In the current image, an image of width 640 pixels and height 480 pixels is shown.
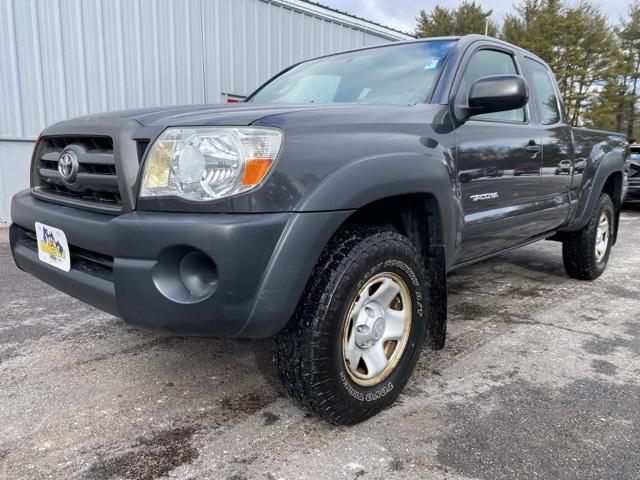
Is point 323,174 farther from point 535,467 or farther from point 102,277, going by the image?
point 535,467

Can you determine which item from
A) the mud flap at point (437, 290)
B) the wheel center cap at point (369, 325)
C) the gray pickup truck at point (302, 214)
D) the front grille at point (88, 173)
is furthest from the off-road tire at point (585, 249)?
the front grille at point (88, 173)

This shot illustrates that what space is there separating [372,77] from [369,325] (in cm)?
145

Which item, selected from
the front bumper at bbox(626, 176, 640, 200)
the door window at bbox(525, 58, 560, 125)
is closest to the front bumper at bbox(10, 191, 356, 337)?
the door window at bbox(525, 58, 560, 125)

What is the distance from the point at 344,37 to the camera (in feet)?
34.8

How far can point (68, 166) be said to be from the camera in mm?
1974

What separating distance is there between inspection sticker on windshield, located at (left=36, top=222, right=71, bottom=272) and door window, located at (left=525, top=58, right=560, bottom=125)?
2969mm

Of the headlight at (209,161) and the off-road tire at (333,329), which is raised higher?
the headlight at (209,161)

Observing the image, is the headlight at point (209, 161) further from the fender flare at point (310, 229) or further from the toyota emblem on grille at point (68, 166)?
the toyota emblem on grille at point (68, 166)

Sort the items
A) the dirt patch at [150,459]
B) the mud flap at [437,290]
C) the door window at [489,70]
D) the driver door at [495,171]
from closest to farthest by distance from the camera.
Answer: the dirt patch at [150,459] < the mud flap at [437,290] < the driver door at [495,171] < the door window at [489,70]

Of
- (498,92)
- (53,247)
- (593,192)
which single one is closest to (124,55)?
(53,247)

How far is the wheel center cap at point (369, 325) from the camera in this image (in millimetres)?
1972

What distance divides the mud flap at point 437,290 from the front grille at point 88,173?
135cm

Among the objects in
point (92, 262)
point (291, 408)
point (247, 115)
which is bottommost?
point (291, 408)

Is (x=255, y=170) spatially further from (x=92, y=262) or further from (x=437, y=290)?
(x=437, y=290)
